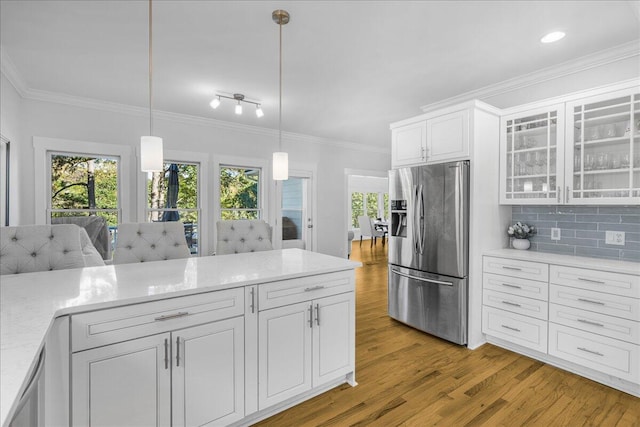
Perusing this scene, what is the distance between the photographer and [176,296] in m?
1.55

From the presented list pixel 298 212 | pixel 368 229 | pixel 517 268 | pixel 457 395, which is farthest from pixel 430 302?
pixel 368 229

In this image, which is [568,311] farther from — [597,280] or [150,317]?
[150,317]

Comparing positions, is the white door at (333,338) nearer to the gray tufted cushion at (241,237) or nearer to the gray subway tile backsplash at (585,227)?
the gray tufted cushion at (241,237)

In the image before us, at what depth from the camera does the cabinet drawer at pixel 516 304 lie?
2.62m

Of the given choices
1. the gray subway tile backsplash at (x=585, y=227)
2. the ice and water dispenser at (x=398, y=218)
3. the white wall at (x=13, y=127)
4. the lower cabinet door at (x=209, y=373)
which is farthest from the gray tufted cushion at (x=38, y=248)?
the gray subway tile backsplash at (x=585, y=227)

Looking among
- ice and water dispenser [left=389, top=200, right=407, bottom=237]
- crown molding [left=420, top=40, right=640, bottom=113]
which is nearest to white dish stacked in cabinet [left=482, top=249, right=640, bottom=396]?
ice and water dispenser [left=389, top=200, right=407, bottom=237]

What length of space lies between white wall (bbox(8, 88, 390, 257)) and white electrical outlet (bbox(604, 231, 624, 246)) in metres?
4.16

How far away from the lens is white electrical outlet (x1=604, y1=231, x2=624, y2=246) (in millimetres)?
2613

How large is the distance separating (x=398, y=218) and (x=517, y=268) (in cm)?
119

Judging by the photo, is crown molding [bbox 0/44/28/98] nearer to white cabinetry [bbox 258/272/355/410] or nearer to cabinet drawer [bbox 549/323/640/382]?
white cabinetry [bbox 258/272/355/410]

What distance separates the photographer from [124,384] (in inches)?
56.9

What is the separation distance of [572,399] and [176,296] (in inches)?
102

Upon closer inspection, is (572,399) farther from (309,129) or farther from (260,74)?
(309,129)

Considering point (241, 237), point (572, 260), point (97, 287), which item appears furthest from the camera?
point (241, 237)
